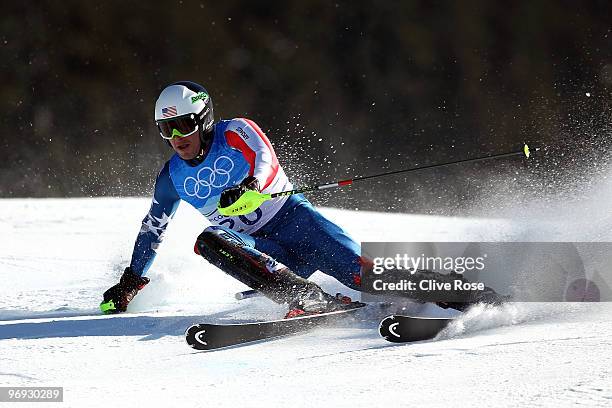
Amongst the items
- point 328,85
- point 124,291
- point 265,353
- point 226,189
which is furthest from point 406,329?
point 328,85

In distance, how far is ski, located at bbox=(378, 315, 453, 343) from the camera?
3209 mm

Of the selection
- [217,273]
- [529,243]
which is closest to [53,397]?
[529,243]

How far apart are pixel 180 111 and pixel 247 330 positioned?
1.16 metres

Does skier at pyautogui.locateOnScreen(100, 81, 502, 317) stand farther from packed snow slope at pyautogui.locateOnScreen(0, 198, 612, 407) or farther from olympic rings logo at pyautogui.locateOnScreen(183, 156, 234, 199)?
packed snow slope at pyautogui.locateOnScreen(0, 198, 612, 407)

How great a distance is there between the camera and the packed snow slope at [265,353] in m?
2.47

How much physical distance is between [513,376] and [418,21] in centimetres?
1054

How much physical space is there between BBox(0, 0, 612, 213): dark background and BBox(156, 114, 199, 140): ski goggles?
741 cm

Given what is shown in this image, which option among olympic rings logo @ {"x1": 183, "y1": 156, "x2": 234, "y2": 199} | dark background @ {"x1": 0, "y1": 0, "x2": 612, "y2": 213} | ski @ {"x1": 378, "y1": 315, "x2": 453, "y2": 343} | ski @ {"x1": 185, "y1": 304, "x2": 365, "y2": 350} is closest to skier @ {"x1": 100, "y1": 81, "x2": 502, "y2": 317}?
olympic rings logo @ {"x1": 183, "y1": 156, "x2": 234, "y2": 199}

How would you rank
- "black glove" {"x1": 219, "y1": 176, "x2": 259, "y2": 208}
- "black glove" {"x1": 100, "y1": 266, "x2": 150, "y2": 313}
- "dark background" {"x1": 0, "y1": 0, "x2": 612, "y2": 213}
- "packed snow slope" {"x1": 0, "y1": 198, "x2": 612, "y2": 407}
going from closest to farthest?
"packed snow slope" {"x1": 0, "y1": 198, "x2": 612, "y2": 407} → "black glove" {"x1": 219, "y1": 176, "x2": 259, "y2": 208} → "black glove" {"x1": 100, "y1": 266, "x2": 150, "y2": 313} → "dark background" {"x1": 0, "y1": 0, "x2": 612, "y2": 213}

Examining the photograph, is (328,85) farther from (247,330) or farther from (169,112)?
(247,330)

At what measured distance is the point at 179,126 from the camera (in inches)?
161

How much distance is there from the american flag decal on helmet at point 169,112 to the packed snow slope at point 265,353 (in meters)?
0.91

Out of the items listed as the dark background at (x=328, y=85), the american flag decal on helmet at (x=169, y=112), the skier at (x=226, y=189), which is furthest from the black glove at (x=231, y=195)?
the dark background at (x=328, y=85)

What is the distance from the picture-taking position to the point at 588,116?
11.9m
